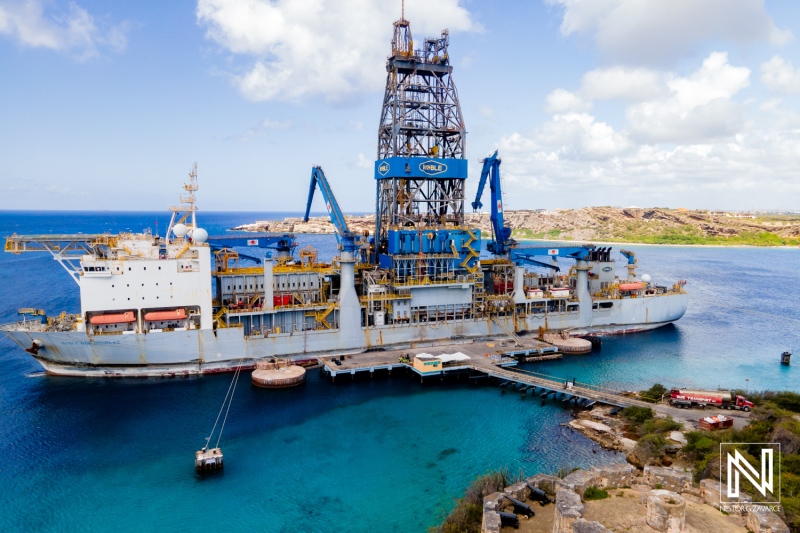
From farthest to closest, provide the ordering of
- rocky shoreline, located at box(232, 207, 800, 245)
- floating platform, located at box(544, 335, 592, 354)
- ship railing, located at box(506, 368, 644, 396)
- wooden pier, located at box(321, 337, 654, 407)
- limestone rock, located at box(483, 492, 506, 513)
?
rocky shoreline, located at box(232, 207, 800, 245), floating platform, located at box(544, 335, 592, 354), ship railing, located at box(506, 368, 644, 396), wooden pier, located at box(321, 337, 654, 407), limestone rock, located at box(483, 492, 506, 513)

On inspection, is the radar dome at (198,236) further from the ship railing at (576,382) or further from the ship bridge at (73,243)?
the ship railing at (576,382)

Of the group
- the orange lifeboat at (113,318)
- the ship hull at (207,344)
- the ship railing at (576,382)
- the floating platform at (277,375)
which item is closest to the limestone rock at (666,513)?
the ship railing at (576,382)

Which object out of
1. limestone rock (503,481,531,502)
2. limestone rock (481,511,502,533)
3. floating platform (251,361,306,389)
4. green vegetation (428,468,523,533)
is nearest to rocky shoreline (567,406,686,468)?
green vegetation (428,468,523,533)

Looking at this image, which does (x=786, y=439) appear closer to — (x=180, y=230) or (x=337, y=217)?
(x=337, y=217)

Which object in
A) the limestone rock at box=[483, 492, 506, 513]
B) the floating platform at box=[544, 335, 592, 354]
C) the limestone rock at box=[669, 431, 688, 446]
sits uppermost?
the limestone rock at box=[483, 492, 506, 513]

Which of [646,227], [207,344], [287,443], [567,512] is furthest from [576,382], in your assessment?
[646,227]

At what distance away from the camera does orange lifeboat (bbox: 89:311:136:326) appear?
37.5 meters

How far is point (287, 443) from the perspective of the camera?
99.9 feet

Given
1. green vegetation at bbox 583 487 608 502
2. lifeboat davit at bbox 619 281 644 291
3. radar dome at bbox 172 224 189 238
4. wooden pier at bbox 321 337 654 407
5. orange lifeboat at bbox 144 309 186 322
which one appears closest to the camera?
green vegetation at bbox 583 487 608 502

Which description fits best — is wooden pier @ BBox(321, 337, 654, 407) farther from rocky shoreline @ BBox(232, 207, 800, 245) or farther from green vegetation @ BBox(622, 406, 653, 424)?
rocky shoreline @ BBox(232, 207, 800, 245)

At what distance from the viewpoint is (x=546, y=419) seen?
113 feet

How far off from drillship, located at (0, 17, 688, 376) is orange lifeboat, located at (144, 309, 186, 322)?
0.30ft

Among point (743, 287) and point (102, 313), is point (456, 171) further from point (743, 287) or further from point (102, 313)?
point (743, 287)

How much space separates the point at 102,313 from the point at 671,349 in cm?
4867
